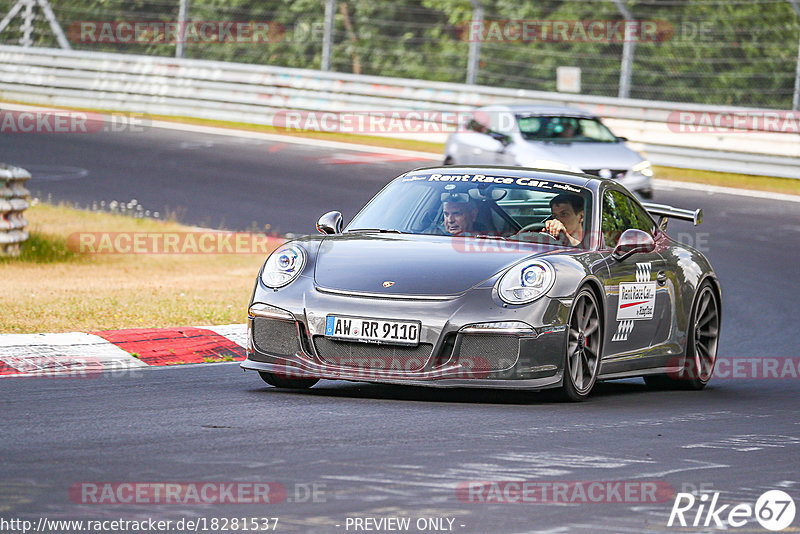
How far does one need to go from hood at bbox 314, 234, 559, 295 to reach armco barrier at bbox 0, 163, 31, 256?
690 centimetres

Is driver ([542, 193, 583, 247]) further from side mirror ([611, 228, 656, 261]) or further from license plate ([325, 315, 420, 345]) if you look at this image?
license plate ([325, 315, 420, 345])

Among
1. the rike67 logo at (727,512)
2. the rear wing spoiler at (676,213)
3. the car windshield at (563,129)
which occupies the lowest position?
the rike67 logo at (727,512)

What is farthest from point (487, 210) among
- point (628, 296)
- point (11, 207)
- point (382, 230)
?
point (11, 207)

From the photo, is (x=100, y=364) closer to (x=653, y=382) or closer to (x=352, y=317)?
(x=352, y=317)

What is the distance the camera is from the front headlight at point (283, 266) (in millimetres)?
8078

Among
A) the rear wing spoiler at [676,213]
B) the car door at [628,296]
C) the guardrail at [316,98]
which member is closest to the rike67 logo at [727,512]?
the car door at [628,296]

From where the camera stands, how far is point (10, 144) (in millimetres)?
24500

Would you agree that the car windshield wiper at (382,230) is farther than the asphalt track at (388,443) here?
Yes

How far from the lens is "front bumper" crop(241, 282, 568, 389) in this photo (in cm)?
761

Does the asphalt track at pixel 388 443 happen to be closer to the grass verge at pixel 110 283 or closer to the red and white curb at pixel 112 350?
the red and white curb at pixel 112 350

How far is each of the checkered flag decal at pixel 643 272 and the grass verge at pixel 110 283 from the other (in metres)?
3.58

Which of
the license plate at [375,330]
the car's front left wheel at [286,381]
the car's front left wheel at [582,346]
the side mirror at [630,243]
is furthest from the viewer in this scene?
the side mirror at [630,243]

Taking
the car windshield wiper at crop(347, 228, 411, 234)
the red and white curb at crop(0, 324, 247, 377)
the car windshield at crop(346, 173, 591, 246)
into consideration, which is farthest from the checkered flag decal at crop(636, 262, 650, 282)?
the red and white curb at crop(0, 324, 247, 377)

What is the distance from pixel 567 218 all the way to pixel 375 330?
181 cm
